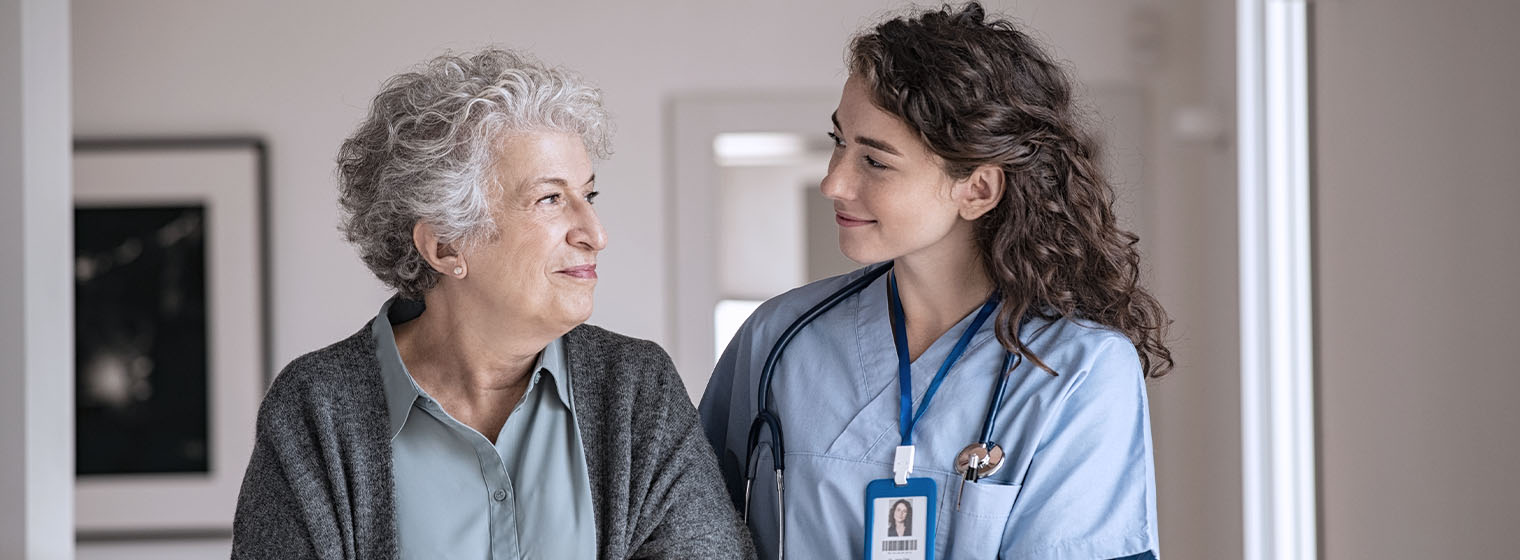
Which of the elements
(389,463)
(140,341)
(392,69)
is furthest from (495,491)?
(140,341)

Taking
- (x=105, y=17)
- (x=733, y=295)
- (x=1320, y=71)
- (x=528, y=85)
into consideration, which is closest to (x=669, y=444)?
(x=528, y=85)

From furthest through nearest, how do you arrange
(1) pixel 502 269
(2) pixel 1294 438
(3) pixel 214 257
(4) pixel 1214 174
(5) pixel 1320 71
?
(3) pixel 214 257
(4) pixel 1214 174
(2) pixel 1294 438
(5) pixel 1320 71
(1) pixel 502 269

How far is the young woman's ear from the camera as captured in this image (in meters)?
1.69

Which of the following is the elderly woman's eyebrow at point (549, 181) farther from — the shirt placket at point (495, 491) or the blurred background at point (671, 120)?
the blurred background at point (671, 120)

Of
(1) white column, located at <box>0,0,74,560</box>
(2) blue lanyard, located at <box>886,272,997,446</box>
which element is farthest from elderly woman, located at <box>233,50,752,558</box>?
(1) white column, located at <box>0,0,74,560</box>

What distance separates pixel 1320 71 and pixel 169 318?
9.48 ft

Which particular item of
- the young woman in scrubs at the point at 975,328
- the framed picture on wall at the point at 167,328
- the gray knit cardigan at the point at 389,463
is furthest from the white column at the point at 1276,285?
the framed picture on wall at the point at 167,328

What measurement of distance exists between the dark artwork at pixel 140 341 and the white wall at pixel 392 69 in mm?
225

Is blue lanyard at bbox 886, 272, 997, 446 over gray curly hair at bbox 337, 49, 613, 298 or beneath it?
beneath

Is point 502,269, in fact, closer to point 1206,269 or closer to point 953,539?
point 953,539

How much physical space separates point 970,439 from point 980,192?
316mm

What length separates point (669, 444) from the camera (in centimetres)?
164

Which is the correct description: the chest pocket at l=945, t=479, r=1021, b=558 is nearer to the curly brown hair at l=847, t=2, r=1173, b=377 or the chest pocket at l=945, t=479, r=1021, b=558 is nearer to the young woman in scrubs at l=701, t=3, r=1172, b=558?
the young woman in scrubs at l=701, t=3, r=1172, b=558

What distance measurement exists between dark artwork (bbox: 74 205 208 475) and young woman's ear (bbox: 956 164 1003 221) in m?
2.53
